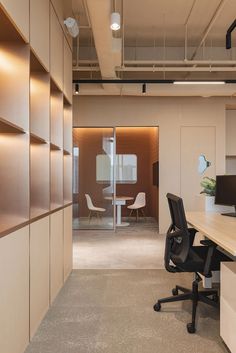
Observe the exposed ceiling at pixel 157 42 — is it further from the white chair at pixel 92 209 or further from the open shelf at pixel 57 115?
the white chair at pixel 92 209

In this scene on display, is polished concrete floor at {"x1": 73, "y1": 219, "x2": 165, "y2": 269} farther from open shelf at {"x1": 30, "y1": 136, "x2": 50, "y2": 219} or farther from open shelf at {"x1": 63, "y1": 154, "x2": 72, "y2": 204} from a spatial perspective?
open shelf at {"x1": 30, "y1": 136, "x2": 50, "y2": 219}

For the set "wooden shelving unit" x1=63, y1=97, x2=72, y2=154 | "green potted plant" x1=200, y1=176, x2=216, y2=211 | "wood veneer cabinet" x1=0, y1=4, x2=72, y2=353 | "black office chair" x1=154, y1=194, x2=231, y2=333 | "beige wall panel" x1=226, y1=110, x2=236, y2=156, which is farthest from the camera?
"beige wall panel" x1=226, y1=110, x2=236, y2=156

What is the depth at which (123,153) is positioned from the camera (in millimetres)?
11031

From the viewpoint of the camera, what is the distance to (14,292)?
2.28 meters

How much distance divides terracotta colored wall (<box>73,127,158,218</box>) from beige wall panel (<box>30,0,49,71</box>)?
16.6ft

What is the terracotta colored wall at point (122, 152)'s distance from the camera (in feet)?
27.2

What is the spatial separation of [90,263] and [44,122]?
2.67 meters

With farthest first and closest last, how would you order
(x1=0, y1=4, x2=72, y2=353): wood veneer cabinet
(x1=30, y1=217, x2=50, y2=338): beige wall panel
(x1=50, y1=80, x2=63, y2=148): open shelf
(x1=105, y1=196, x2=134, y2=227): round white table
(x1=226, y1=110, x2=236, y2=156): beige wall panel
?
(x1=105, y1=196, x2=134, y2=227): round white table
(x1=226, y1=110, x2=236, y2=156): beige wall panel
(x1=50, y1=80, x2=63, y2=148): open shelf
(x1=30, y1=217, x2=50, y2=338): beige wall panel
(x1=0, y1=4, x2=72, y2=353): wood veneer cabinet

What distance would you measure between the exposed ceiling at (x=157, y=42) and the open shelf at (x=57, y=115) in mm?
1046

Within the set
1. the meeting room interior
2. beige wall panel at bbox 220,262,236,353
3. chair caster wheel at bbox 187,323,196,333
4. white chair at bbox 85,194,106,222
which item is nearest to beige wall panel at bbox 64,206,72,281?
the meeting room interior

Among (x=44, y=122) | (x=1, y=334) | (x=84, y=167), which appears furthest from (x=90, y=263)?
(x=84, y=167)

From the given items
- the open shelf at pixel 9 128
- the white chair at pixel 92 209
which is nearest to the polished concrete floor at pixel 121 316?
the open shelf at pixel 9 128

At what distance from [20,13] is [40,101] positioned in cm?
106

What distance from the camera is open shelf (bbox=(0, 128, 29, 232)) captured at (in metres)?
2.51
